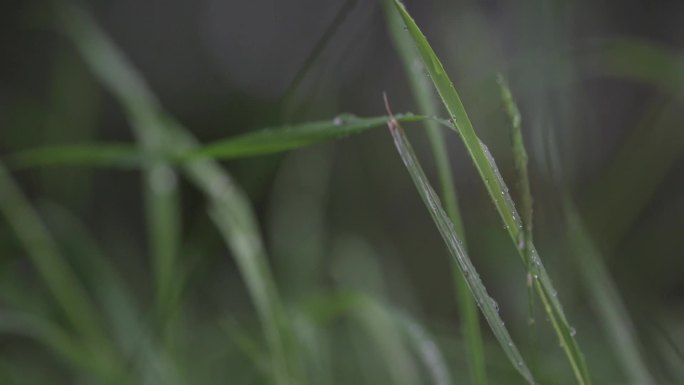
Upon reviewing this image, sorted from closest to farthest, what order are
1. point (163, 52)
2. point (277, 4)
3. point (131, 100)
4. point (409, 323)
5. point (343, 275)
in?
1. point (409, 323)
2. point (131, 100)
3. point (343, 275)
4. point (163, 52)
5. point (277, 4)

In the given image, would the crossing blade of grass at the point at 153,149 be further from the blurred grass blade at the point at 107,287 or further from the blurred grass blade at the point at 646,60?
the blurred grass blade at the point at 646,60

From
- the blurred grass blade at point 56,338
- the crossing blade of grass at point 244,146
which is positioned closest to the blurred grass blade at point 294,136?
the crossing blade of grass at point 244,146

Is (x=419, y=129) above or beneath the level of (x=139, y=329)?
above

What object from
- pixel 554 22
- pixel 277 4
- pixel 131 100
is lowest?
pixel 554 22

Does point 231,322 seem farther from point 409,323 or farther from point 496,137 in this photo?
point 496,137

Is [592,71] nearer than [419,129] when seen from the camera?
Yes

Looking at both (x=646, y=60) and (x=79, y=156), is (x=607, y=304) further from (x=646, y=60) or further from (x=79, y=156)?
(x=79, y=156)

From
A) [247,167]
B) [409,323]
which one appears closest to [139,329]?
[247,167]

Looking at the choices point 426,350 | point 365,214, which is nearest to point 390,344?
point 426,350
